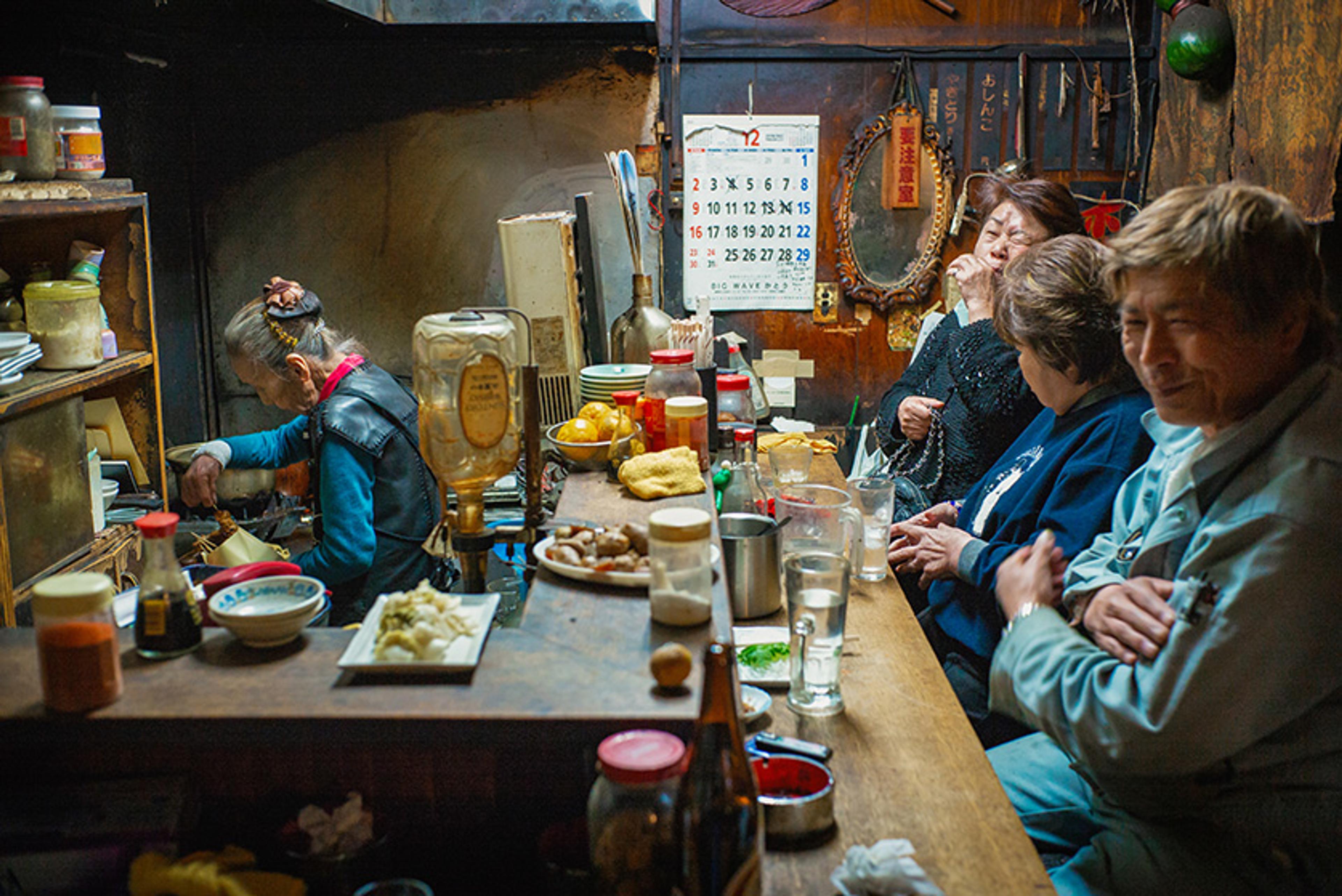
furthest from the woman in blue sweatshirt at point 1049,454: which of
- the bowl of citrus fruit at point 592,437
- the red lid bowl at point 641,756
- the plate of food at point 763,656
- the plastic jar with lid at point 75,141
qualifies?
the plastic jar with lid at point 75,141

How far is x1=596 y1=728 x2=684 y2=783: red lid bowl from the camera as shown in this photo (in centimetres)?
122

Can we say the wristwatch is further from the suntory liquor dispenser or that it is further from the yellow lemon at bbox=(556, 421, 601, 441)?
the yellow lemon at bbox=(556, 421, 601, 441)

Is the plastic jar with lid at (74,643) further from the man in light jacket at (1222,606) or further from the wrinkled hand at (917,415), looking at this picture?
the wrinkled hand at (917,415)

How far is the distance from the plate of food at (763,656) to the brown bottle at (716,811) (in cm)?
66

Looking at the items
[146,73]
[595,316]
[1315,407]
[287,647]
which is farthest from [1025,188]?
[146,73]

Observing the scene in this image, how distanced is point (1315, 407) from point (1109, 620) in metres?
0.41

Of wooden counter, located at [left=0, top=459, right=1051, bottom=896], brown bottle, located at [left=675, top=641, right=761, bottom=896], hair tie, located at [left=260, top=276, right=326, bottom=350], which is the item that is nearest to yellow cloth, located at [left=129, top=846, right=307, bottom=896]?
wooden counter, located at [left=0, top=459, right=1051, bottom=896]

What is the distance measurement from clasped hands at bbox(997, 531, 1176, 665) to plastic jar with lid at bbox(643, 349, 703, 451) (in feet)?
2.70

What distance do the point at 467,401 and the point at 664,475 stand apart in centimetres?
60

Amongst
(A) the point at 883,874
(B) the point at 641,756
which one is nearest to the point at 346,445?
(B) the point at 641,756

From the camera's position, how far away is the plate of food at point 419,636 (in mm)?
1416

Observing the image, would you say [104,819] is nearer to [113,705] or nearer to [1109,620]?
[113,705]

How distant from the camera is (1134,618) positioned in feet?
5.13

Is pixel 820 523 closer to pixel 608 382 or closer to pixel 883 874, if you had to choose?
pixel 608 382
